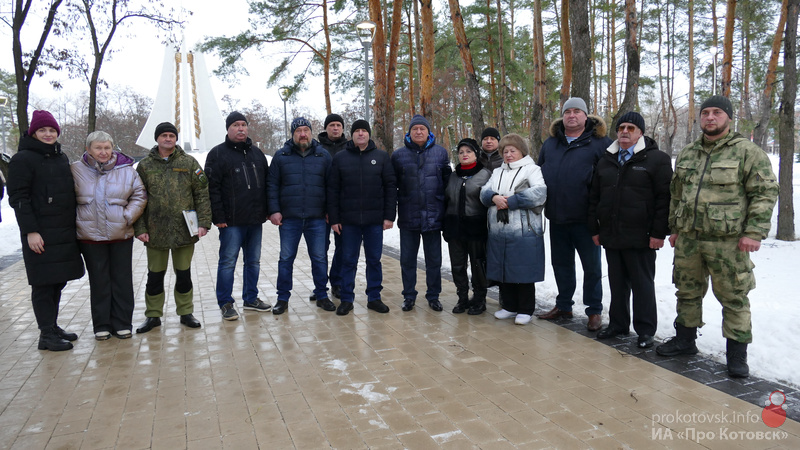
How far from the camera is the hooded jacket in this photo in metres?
4.46

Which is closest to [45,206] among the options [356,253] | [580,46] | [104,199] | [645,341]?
[104,199]

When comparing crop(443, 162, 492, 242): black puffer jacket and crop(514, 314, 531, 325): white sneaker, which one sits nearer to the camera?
crop(514, 314, 531, 325): white sneaker

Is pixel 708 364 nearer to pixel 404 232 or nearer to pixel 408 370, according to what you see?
pixel 408 370

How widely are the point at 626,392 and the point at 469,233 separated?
2.22 m

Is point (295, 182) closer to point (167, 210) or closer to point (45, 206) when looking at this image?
point (167, 210)

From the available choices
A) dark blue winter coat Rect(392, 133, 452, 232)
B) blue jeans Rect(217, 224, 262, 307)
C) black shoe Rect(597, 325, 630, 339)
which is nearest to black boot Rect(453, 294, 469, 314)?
dark blue winter coat Rect(392, 133, 452, 232)

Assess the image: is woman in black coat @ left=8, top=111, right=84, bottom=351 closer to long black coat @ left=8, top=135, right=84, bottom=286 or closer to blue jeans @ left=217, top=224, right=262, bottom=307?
long black coat @ left=8, top=135, right=84, bottom=286

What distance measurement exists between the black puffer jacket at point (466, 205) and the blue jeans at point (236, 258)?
6.56 ft

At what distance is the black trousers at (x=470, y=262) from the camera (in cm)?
525

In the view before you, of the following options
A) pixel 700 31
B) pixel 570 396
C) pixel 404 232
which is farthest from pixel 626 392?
pixel 700 31

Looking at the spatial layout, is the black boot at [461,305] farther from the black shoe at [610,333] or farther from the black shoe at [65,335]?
the black shoe at [65,335]

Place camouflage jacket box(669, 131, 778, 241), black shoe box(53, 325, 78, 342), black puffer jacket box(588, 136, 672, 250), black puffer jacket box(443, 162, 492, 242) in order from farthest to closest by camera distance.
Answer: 1. black puffer jacket box(443, 162, 492, 242)
2. black shoe box(53, 325, 78, 342)
3. black puffer jacket box(588, 136, 672, 250)
4. camouflage jacket box(669, 131, 778, 241)

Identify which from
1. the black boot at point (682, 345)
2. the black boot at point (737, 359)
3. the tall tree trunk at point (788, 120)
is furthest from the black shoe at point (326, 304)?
the tall tree trunk at point (788, 120)

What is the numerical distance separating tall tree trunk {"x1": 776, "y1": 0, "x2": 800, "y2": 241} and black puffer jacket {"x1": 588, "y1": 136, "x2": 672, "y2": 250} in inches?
297
